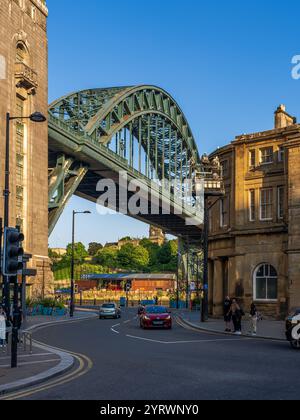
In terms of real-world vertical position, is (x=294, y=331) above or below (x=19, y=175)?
below

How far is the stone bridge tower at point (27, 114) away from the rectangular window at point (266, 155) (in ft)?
62.1

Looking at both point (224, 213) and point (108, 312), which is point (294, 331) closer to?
point (224, 213)

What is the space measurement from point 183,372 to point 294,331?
898 centimetres

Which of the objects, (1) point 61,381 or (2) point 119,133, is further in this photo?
(2) point 119,133

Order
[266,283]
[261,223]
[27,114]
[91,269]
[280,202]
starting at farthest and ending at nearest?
[91,269]
[27,114]
[261,223]
[280,202]
[266,283]

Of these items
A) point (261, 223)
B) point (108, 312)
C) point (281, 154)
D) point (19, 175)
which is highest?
point (19, 175)

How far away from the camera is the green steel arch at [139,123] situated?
75625 mm

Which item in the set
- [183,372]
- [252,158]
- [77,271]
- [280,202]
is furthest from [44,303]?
[77,271]

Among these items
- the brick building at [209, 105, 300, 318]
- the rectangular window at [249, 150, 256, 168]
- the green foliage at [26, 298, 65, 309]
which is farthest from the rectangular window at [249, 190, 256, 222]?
the green foliage at [26, 298, 65, 309]

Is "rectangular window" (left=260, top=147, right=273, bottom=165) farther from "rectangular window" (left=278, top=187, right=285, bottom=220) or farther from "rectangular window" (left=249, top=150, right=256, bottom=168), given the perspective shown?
"rectangular window" (left=278, top=187, right=285, bottom=220)

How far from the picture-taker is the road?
1273cm

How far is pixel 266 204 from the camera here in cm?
4419

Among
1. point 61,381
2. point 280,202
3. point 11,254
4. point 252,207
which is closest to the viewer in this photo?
point 61,381

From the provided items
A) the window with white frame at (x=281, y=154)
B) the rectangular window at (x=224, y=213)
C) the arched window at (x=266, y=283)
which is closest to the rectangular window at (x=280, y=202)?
the window with white frame at (x=281, y=154)
